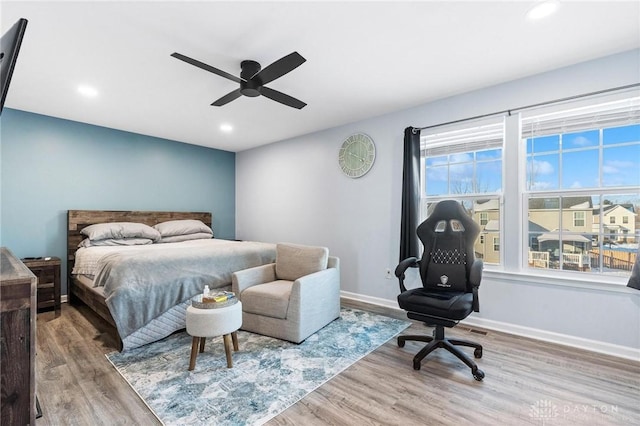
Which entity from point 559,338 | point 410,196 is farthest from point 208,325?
point 559,338

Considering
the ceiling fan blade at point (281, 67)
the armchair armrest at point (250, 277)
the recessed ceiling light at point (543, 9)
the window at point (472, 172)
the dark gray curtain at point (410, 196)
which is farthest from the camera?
the dark gray curtain at point (410, 196)

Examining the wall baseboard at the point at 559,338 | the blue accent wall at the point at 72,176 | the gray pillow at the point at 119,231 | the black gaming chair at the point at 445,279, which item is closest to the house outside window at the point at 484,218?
the black gaming chair at the point at 445,279

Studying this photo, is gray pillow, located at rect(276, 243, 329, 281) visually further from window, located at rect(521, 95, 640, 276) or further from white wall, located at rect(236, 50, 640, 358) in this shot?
window, located at rect(521, 95, 640, 276)

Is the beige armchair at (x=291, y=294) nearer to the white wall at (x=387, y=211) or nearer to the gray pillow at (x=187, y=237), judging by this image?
the white wall at (x=387, y=211)

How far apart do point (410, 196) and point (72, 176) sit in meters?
4.41

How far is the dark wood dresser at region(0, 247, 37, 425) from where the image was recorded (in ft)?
2.76

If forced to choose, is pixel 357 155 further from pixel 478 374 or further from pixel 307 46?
pixel 478 374

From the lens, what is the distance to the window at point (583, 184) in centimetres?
253

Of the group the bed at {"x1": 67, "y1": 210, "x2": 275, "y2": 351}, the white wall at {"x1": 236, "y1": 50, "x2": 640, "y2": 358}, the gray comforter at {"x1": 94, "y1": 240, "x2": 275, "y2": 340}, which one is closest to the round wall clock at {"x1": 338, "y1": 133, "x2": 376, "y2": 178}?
the white wall at {"x1": 236, "y1": 50, "x2": 640, "y2": 358}

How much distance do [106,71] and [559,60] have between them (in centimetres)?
394

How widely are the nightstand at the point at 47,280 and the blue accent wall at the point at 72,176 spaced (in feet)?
1.48

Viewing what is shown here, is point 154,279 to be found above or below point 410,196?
below

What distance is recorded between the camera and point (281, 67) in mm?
2186

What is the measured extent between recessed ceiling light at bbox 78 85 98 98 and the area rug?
2562 mm
